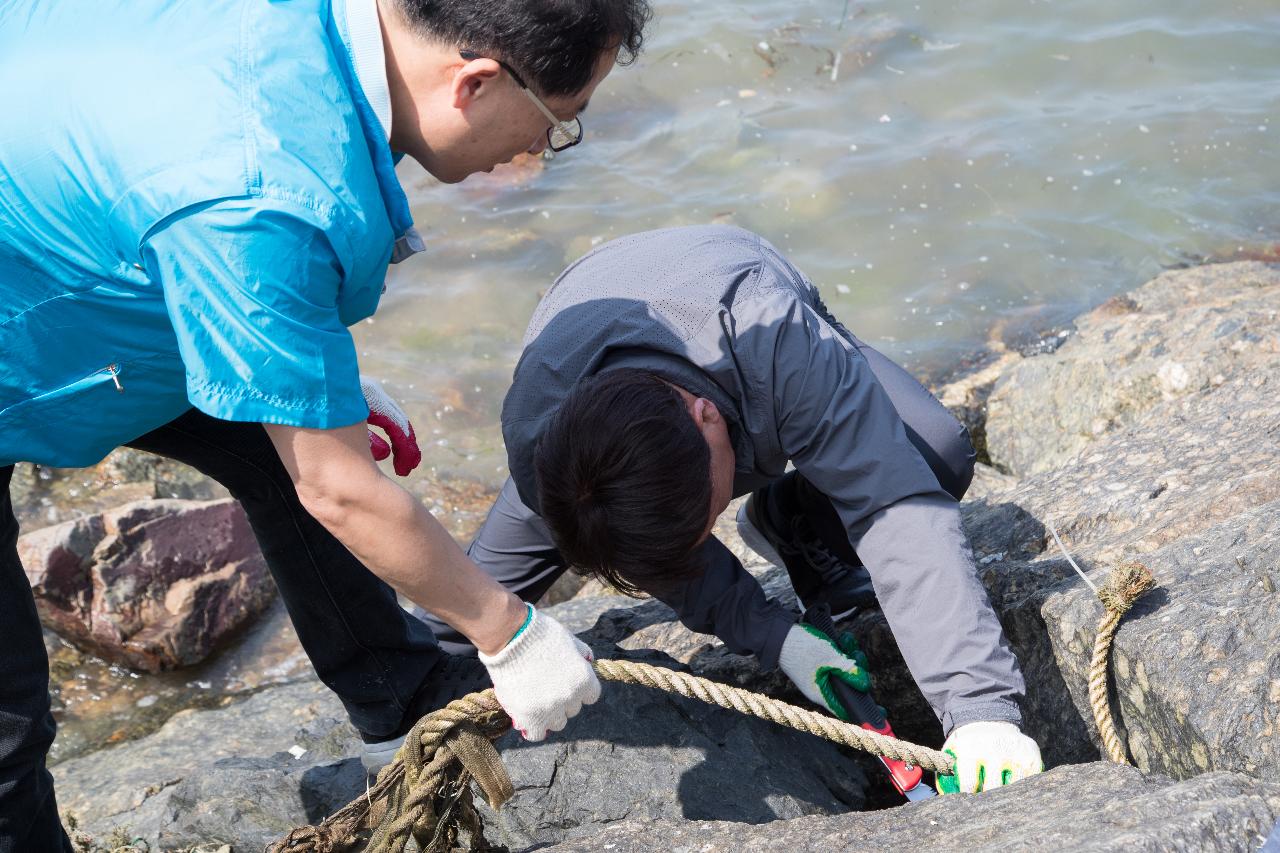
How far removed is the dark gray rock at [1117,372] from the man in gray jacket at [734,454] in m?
1.72

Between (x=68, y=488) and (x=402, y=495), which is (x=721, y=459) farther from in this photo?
(x=68, y=488)

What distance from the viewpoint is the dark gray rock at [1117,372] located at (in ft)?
13.9

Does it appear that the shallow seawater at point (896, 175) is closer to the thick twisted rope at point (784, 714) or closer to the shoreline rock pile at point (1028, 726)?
the shoreline rock pile at point (1028, 726)

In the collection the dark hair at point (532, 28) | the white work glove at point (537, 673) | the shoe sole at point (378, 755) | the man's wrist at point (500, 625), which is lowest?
the shoe sole at point (378, 755)

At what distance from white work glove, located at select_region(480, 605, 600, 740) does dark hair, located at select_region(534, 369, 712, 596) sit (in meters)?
0.19

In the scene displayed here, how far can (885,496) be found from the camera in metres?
2.42

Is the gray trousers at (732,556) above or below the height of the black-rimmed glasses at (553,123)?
below

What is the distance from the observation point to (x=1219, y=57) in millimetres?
8336

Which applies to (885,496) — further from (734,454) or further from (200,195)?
(200,195)

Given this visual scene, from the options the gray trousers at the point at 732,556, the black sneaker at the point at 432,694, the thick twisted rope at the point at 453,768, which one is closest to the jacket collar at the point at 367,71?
the thick twisted rope at the point at 453,768

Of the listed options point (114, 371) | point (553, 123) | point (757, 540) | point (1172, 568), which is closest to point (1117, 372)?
point (757, 540)

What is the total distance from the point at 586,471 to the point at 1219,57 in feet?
26.3

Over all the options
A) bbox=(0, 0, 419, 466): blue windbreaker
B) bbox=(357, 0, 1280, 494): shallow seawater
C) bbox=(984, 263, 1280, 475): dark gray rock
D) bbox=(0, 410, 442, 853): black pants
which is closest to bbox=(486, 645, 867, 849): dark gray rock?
bbox=(0, 410, 442, 853): black pants

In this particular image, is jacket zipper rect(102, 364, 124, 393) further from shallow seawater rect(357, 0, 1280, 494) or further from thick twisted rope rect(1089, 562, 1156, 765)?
shallow seawater rect(357, 0, 1280, 494)
